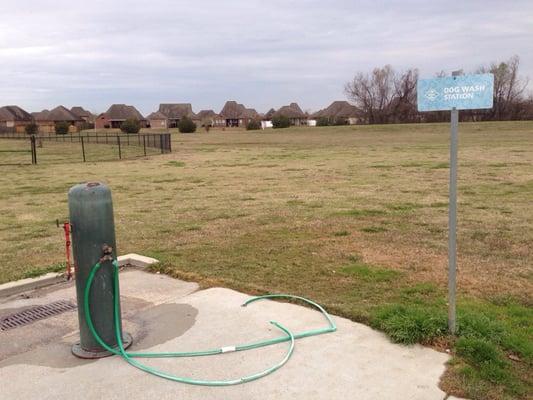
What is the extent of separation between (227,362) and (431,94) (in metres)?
2.24

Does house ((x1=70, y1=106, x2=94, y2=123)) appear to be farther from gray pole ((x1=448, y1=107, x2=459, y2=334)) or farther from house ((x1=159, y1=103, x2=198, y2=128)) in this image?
gray pole ((x1=448, y1=107, x2=459, y2=334))

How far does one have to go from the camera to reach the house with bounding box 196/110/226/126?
124412 millimetres

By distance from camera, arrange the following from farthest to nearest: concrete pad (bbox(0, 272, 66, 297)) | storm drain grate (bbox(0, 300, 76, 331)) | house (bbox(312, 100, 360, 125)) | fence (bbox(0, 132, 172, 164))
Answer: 1. house (bbox(312, 100, 360, 125))
2. fence (bbox(0, 132, 172, 164))
3. concrete pad (bbox(0, 272, 66, 297))
4. storm drain grate (bbox(0, 300, 76, 331))

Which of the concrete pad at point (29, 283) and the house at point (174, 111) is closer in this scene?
the concrete pad at point (29, 283)

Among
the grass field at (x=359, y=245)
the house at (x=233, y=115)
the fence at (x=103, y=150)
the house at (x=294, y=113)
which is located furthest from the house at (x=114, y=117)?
the grass field at (x=359, y=245)

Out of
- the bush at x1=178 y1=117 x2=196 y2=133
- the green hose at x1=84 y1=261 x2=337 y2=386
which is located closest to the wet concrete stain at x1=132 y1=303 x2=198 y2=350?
the green hose at x1=84 y1=261 x2=337 y2=386

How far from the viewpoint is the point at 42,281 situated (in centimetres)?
521

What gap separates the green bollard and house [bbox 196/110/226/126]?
11422 cm

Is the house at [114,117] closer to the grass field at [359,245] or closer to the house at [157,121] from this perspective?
the house at [157,121]

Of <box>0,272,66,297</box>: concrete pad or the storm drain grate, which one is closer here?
the storm drain grate

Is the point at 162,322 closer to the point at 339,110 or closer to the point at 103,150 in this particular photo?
the point at 103,150

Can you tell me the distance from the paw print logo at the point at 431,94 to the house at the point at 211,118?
114 meters

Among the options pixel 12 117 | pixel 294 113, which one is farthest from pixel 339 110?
pixel 12 117

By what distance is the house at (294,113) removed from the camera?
11999 centimetres
